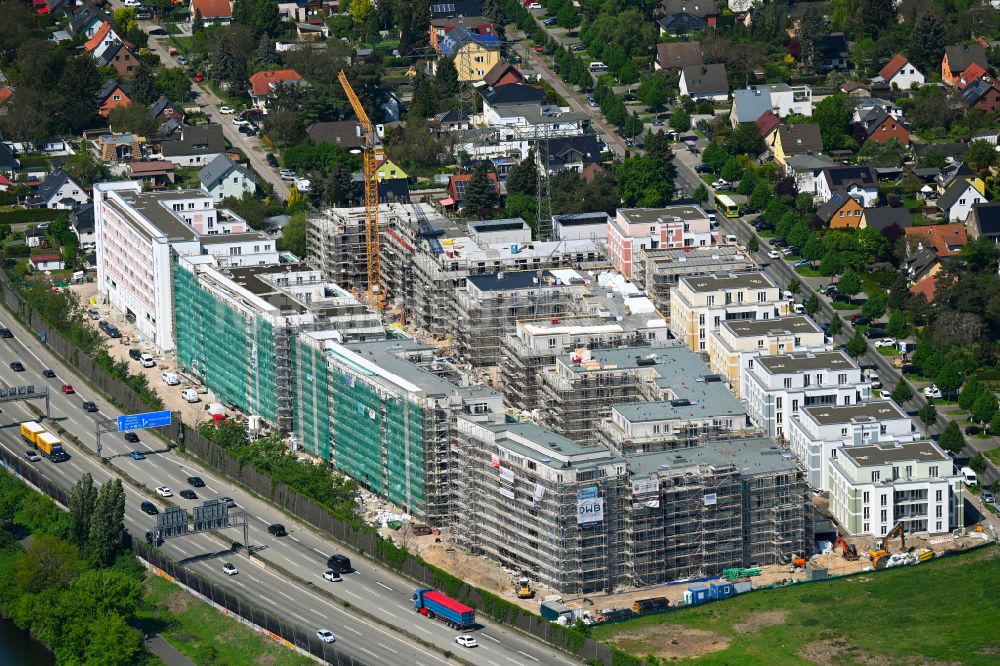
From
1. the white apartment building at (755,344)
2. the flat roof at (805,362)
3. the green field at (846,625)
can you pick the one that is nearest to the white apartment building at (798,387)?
the flat roof at (805,362)

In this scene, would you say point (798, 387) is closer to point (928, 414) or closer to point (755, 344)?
point (755, 344)

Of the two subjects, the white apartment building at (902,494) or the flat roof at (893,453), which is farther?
A: the flat roof at (893,453)

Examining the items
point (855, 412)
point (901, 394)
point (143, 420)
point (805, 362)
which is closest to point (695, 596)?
point (855, 412)

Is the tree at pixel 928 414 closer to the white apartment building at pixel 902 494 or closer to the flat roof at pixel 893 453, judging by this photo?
the flat roof at pixel 893 453

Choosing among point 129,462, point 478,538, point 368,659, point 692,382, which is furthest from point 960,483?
point 129,462

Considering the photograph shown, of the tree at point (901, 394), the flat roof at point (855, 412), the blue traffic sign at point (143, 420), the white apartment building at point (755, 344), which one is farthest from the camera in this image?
the tree at point (901, 394)

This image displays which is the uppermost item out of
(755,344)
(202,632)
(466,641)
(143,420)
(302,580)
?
(755,344)
